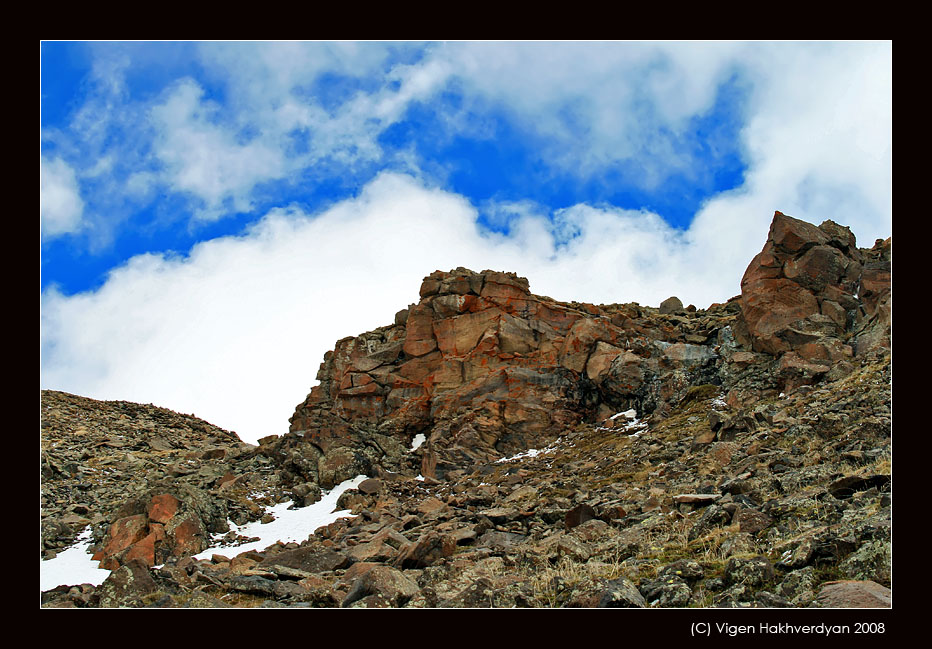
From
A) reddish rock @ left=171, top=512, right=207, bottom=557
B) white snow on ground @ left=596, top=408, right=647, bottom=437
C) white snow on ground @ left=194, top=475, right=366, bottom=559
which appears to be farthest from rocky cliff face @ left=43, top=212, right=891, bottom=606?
white snow on ground @ left=194, top=475, right=366, bottom=559

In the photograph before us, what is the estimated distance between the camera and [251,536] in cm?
2314

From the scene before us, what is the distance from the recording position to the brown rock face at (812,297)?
25.3 metres

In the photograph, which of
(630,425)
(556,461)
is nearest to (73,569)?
(556,461)

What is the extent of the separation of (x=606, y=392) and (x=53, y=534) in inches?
948

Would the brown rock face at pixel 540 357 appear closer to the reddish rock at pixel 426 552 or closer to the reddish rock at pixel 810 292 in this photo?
the reddish rock at pixel 810 292

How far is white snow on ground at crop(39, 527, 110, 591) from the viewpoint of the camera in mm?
19797

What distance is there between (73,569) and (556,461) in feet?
56.5

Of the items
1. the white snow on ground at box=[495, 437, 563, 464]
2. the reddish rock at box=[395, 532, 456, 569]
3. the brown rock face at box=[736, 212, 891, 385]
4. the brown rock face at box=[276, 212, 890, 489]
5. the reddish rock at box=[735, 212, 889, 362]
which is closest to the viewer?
the reddish rock at box=[395, 532, 456, 569]

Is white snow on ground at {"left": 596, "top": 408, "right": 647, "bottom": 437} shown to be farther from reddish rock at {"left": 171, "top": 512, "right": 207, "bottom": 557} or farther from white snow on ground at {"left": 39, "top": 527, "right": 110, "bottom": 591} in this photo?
white snow on ground at {"left": 39, "top": 527, "right": 110, "bottom": 591}

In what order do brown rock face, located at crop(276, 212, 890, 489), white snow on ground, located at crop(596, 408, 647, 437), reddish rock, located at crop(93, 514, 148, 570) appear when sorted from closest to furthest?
1. reddish rock, located at crop(93, 514, 148, 570)
2. brown rock face, located at crop(276, 212, 890, 489)
3. white snow on ground, located at crop(596, 408, 647, 437)

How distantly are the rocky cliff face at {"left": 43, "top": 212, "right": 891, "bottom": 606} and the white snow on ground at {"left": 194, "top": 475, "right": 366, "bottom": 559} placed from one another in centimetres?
68

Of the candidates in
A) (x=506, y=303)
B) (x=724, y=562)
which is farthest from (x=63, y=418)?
(x=724, y=562)

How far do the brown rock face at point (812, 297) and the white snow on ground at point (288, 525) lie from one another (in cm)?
1852

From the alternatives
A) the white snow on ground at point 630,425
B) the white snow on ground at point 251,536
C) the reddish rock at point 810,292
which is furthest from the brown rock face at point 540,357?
the white snow on ground at point 251,536
